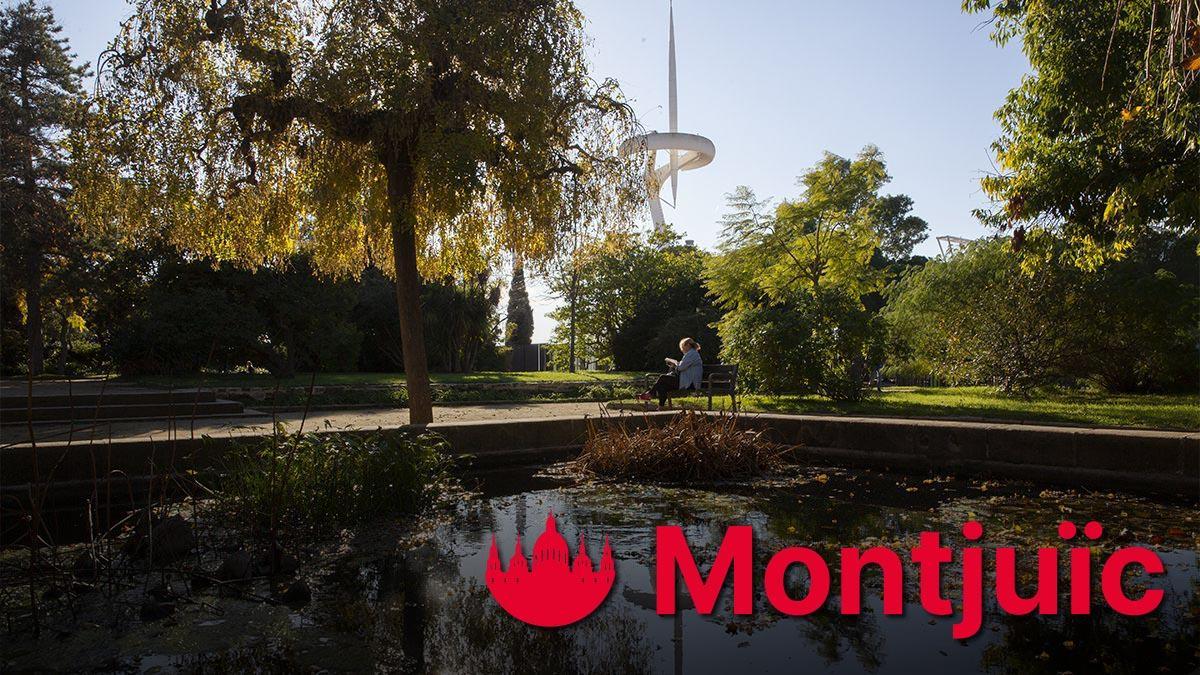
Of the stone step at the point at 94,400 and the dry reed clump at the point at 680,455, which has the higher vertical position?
the stone step at the point at 94,400

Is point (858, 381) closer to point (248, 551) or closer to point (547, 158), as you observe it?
point (547, 158)

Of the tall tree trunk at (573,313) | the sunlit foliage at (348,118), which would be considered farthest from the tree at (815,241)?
the tall tree trunk at (573,313)

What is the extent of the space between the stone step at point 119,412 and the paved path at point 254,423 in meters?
0.39

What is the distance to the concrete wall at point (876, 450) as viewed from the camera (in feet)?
22.2

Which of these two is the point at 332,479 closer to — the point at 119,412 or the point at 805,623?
the point at 805,623

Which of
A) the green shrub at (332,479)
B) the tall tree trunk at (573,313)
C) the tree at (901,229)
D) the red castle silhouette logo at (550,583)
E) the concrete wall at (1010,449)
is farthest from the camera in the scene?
the tree at (901,229)

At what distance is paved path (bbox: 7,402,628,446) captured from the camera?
8538mm

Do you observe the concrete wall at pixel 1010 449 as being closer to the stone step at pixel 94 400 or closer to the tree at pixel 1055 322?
the tree at pixel 1055 322

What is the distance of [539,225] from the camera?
9820 mm

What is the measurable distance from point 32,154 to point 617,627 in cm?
2876

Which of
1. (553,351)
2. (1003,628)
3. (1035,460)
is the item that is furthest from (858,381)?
(553,351)

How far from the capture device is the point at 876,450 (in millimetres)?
8875

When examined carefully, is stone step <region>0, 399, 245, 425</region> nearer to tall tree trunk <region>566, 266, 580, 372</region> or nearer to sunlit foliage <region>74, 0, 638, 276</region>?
sunlit foliage <region>74, 0, 638, 276</region>

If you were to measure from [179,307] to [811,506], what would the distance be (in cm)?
1934
